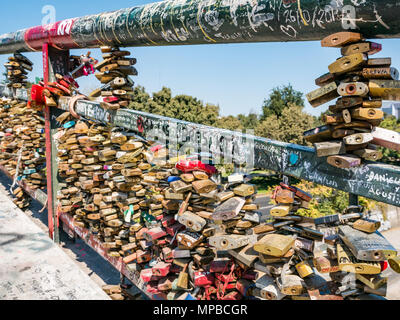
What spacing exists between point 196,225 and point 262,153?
50.7 inches

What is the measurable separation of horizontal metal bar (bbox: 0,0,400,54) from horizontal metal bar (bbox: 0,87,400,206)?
4.04 feet

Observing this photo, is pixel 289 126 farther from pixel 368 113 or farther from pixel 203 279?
pixel 368 113

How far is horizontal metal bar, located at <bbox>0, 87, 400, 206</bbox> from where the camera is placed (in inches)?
118

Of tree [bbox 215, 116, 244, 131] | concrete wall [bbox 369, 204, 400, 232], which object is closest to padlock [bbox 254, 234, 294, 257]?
concrete wall [bbox 369, 204, 400, 232]

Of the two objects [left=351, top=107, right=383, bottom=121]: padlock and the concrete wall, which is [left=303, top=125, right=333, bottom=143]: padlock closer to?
[left=351, top=107, right=383, bottom=121]: padlock

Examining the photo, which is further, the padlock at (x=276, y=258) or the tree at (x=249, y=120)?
the tree at (x=249, y=120)

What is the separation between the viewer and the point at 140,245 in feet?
21.3

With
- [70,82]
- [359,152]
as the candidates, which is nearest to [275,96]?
[70,82]

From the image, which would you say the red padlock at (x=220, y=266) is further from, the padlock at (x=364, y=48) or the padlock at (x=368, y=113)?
the padlock at (x=364, y=48)

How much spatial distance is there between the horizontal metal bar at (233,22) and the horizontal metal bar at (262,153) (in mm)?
1232

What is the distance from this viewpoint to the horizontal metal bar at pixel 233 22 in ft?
9.31

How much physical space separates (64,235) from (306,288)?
348 inches

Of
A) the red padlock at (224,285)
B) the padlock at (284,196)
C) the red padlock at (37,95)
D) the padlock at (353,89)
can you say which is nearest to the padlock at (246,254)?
the red padlock at (224,285)

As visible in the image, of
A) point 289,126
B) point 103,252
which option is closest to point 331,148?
point 103,252
